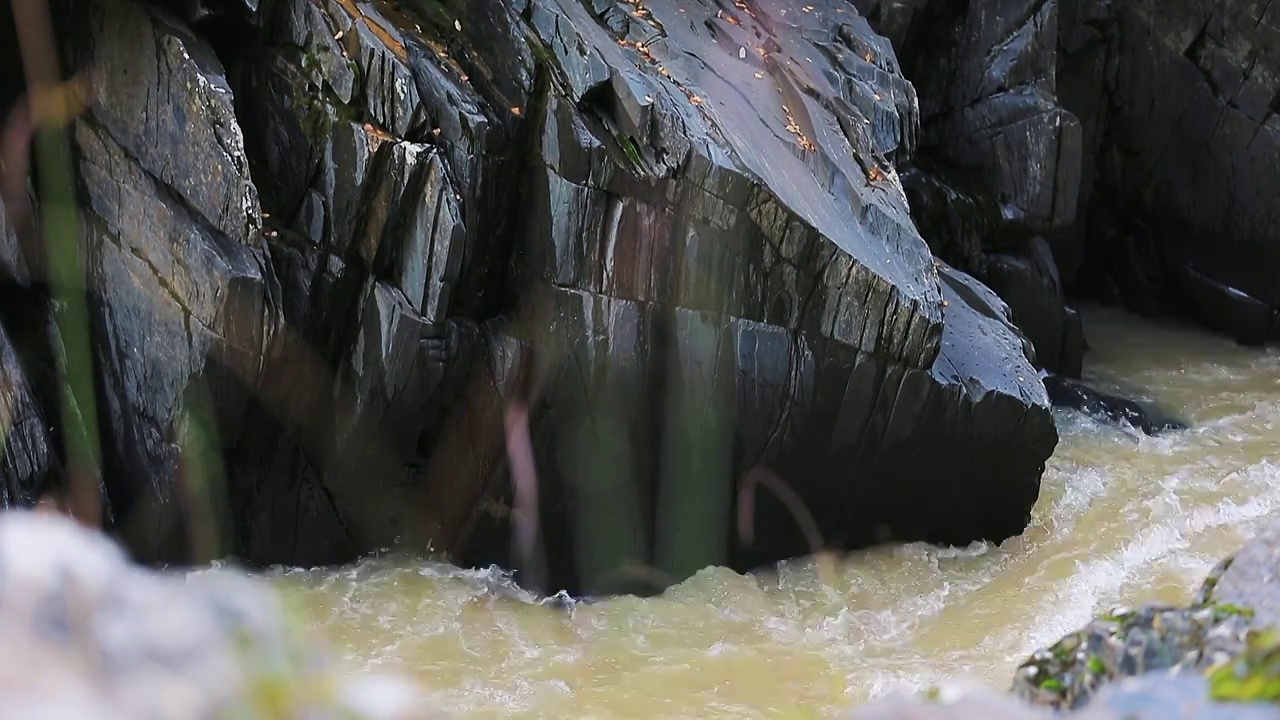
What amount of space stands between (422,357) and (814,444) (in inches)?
124

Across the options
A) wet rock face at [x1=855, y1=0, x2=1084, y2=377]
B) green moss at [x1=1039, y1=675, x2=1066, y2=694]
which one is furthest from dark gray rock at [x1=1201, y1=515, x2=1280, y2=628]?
wet rock face at [x1=855, y1=0, x2=1084, y2=377]

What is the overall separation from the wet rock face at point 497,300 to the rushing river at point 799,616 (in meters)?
0.37

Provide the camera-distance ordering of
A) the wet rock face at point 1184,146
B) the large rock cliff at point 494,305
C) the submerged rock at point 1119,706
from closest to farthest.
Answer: the submerged rock at point 1119,706 < the large rock cliff at point 494,305 < the wet rock face at point 1184,146

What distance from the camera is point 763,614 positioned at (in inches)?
294

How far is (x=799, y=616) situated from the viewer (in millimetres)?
7465

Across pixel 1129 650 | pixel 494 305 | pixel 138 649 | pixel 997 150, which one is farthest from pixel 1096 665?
pixel 997 150

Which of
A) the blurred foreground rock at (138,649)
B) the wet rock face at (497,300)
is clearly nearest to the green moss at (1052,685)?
the blurred foreground rock at (138,649)

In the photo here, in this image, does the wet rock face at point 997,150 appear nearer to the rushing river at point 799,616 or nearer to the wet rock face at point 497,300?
the rushing river at point 799,616

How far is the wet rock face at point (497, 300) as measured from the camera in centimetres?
668

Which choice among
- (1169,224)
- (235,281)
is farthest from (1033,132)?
(235,281)

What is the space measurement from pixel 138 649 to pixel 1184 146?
53.2 ft

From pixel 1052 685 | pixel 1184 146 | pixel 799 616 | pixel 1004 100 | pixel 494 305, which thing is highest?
pixel 1184 146

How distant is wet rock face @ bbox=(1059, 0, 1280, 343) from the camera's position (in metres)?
14.0

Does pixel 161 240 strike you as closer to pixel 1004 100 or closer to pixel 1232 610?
pixel 1232 610
